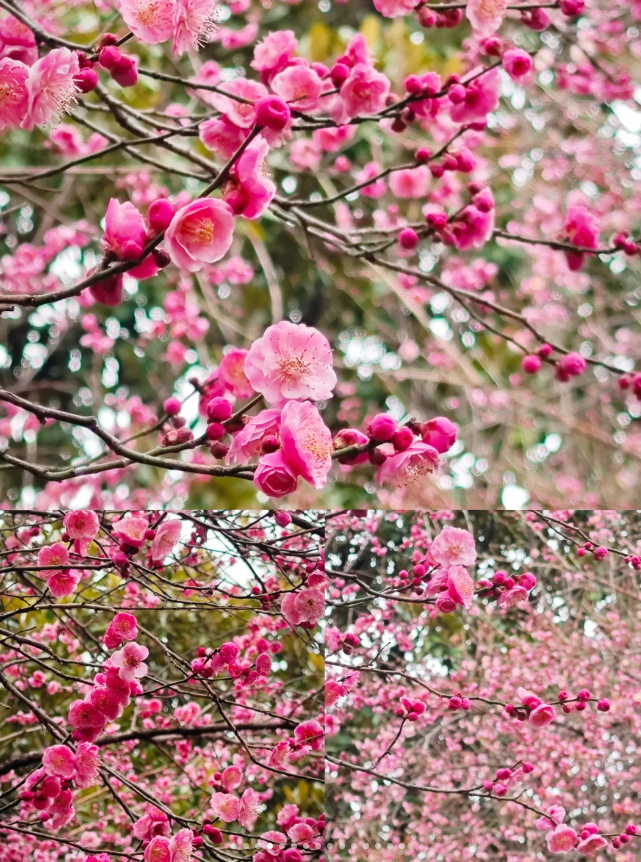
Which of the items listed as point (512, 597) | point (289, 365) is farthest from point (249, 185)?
point (512, 597)

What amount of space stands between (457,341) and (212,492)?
99 cm

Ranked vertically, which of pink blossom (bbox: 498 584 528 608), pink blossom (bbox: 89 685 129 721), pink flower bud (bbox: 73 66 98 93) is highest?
pink flower bud (bbox: 73 66 98 93)

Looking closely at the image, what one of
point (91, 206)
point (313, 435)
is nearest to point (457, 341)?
point (91, 206)

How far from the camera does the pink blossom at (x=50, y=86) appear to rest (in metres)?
0.82

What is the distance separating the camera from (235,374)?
98 cm

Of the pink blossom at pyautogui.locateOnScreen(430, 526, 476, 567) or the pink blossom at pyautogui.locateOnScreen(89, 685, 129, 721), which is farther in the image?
the pink blossom at pyautogui.locateOnScreen(430, 526, 476, 567)

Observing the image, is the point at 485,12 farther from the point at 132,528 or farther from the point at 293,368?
the point at 132,528

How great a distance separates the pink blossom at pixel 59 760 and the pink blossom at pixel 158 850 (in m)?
0.14

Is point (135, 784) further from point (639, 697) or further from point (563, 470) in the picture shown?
point (563, 470)

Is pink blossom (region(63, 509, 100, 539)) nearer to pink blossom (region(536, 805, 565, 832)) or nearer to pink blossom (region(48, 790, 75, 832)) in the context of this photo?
pink blossom (region(48, 790, 75, 832))

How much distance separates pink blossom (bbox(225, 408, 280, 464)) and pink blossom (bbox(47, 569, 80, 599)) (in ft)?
1.41

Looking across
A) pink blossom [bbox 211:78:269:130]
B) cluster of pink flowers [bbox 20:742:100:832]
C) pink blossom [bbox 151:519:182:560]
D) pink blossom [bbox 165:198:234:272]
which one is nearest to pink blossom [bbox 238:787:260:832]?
cluster of pink flowers [bbox 20:742:100:832]

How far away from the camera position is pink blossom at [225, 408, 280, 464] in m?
0.76

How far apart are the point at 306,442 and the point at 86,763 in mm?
596
